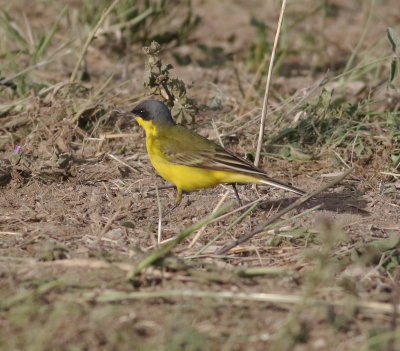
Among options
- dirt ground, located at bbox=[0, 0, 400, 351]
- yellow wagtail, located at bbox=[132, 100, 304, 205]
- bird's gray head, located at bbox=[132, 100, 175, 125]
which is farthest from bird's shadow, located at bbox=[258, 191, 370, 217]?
bird's gray head, located at bbox=[132, 100, 175, 125]

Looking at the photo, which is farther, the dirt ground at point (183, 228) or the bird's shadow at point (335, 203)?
the bird's shadow at point (335, 203)

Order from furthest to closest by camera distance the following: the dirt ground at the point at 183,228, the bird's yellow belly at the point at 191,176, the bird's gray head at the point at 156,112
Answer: the bird's gray head at the point at 156,112
the bird's yellow belly at the point at 191,176
the dirt ground at the point at 183,228

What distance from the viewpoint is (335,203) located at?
593 cm


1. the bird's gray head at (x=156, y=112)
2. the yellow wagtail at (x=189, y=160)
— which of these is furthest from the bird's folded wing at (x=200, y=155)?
the bird's gray head at (x=156, y=112)

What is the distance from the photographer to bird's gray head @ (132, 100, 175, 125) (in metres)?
6.25

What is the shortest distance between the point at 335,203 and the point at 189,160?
4.34 feet

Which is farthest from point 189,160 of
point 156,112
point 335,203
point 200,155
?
point 335,203

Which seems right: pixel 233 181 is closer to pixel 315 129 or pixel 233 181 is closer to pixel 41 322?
pixel 315 129

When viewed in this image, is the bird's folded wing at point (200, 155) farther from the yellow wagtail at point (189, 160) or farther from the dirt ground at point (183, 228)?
the dirt ground at point (183, 228)

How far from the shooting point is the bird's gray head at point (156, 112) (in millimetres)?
6246

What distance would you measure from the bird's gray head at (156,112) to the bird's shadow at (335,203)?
120 centimetres

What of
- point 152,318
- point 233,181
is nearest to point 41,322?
point 152,318

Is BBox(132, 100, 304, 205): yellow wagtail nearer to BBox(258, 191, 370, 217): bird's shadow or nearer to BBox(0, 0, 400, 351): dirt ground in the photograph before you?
BBox(0, 0, 400, 351): dirt ground

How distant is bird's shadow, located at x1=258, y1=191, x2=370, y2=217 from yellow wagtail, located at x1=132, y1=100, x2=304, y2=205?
0.40 metres
